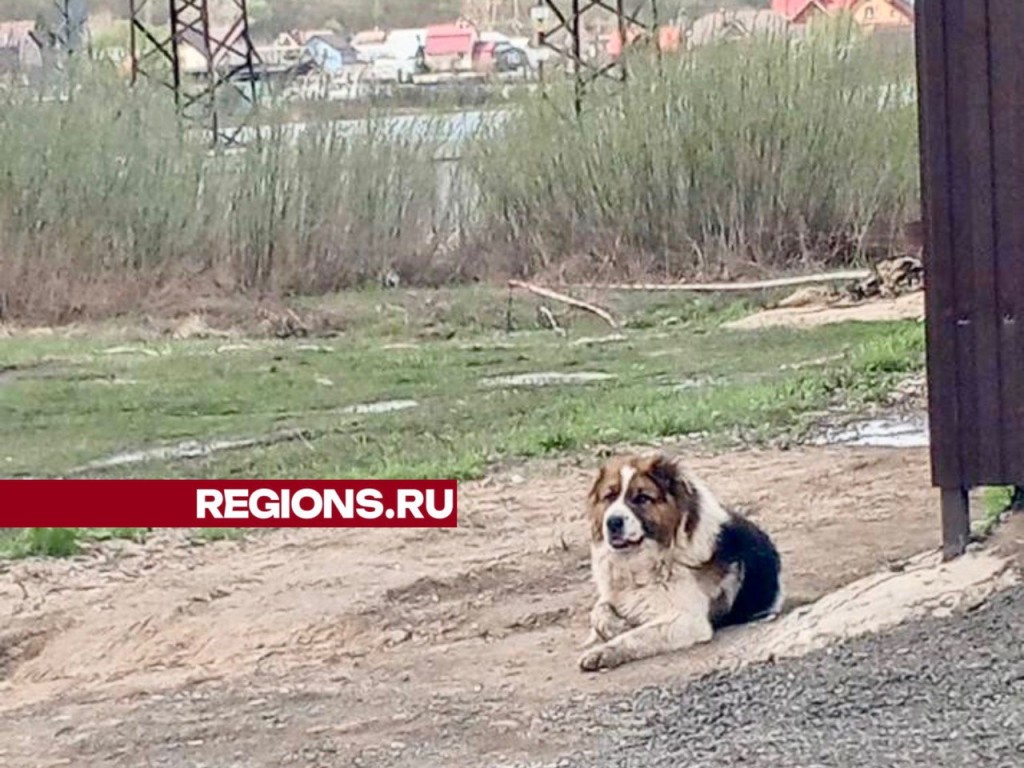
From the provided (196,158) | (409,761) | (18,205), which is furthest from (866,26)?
(409,761)

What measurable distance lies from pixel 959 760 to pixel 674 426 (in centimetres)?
714

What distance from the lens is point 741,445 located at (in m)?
11.9

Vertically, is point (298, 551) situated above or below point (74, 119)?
below

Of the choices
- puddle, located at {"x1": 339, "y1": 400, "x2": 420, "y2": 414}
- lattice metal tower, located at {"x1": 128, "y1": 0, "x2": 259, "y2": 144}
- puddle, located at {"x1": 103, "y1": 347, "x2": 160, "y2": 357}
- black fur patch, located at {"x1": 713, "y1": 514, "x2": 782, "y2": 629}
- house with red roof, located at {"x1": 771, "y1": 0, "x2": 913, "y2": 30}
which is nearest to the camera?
black fur patch, located at {"x1": 713, "y1": 514, "x2": 782, "y2": 629}

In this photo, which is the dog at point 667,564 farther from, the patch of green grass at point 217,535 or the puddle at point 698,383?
the puddle at point 698,383

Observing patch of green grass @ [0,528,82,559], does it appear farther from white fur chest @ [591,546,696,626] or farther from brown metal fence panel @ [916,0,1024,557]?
brown metal fence panel @ [916,0,1024,557]

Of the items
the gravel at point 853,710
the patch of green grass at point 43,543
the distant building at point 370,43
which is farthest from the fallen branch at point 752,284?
the gravel at point 853,710

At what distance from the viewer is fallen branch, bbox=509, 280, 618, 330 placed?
21.9 m

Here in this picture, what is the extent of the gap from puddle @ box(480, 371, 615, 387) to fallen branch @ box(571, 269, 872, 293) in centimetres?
645

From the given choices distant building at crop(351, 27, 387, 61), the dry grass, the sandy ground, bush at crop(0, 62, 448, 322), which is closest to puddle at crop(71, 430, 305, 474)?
the sandy ground

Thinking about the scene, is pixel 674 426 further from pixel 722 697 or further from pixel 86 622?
pixel 722 697

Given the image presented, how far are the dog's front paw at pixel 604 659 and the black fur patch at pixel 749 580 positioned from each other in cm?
47

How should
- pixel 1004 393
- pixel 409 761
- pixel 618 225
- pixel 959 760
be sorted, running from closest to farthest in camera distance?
pixel 959 760, pixel 409 761, pixel 1004 393, pixel 618 225

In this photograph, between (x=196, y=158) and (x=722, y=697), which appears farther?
(x=196, y=158)
